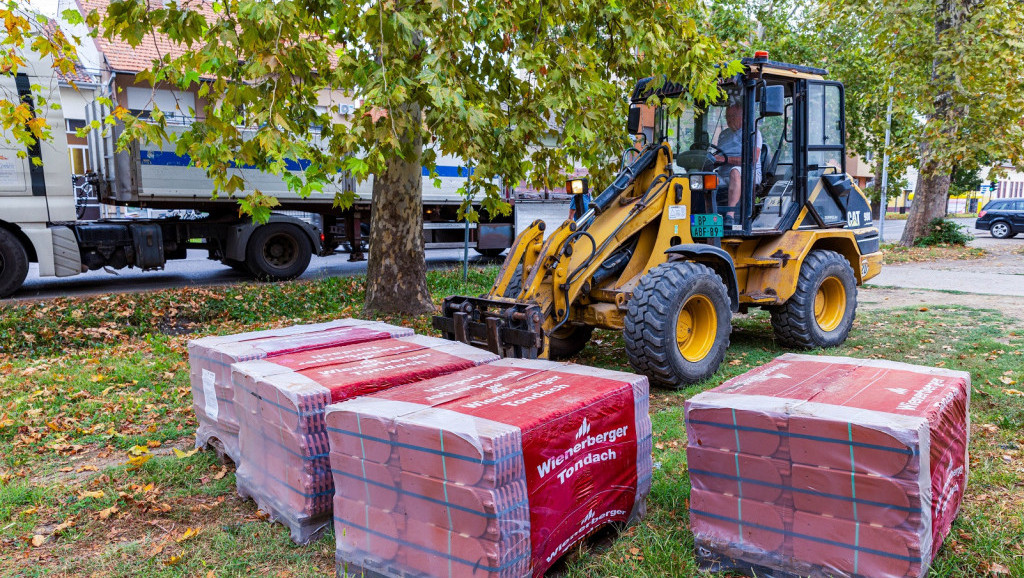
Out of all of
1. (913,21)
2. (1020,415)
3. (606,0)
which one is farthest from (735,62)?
(913,21)

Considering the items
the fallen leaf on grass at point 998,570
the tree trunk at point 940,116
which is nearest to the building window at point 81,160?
the fallen leaf on grass at point 998,570

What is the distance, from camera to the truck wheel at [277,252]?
13.9 m

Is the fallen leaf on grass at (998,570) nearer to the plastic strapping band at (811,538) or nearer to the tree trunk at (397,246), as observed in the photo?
the plastic strapping band at (811,538)

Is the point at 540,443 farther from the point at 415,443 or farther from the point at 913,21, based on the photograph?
the point at 913,21

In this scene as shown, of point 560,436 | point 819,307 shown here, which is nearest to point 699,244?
point 819,307

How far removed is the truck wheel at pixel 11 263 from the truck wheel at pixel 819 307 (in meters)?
11.3

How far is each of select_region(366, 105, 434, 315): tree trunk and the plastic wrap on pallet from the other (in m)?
6.72

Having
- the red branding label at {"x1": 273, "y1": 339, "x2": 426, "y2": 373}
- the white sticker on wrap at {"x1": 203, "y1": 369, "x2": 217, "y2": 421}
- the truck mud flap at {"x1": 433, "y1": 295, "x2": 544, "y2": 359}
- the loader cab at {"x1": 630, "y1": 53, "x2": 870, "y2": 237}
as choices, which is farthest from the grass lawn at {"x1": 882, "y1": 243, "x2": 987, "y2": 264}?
the white sticker on wrap at {"x1": 203, "y1": 369, "x2": 217, "y2": 421}

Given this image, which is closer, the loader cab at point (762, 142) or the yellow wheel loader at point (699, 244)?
the yellow wheel loader at point (699, 244)

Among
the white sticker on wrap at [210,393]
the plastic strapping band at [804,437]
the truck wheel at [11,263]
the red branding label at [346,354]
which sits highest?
the truck wheel at [11,263]

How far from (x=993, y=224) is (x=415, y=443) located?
34.0 m

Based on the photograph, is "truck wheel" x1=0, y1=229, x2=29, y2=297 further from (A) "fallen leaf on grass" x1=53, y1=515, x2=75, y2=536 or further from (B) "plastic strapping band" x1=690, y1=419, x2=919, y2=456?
(B) "plastic strapping band" x1=690, y1=419, x2=919, y2=456

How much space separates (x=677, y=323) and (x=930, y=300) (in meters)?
6.92

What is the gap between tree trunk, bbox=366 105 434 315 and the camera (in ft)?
31.0
